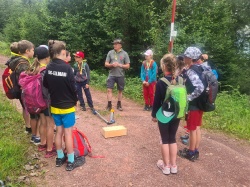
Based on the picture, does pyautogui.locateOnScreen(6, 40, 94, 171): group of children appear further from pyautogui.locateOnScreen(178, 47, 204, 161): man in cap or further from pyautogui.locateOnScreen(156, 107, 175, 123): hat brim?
pyautogui.locateOnScreen(178, 47, 204, 161): man in cap

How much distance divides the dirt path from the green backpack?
38.4 inches

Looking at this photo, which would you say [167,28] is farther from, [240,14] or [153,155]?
[240,14]

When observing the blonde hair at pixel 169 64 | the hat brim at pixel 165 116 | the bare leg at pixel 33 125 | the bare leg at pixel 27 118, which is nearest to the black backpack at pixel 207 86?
the blonde hair at pixel 169 64

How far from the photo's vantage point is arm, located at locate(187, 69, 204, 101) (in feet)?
13.2

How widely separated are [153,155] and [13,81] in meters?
2.89

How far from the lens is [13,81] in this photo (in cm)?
446

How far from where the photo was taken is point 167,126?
3.90 meters

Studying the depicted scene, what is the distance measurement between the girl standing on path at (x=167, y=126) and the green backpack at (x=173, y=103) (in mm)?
83

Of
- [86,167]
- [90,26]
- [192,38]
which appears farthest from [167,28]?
[86,167]

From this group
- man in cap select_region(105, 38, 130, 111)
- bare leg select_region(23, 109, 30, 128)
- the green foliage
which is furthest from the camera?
man in cap select_region(105, 38, 130, 111)

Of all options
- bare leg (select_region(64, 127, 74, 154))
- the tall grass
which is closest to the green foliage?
the tall grass

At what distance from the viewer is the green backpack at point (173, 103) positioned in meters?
3.67

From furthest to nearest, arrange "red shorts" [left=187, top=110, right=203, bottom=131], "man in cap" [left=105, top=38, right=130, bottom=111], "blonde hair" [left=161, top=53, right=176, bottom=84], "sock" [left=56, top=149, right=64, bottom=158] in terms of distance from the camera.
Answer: "man in cap" [left=105, top=38, right=130, bottom=111] → "red shorts" [left=187, top=110, right=203, bottom=131] → "sock" [left=56, top=149, right=64, bottom=158] → "blonde hair" [left=161, top=53, right=176, bottom=84]

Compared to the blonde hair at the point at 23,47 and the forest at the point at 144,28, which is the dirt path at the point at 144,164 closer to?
the blonde hair at the point at 23,47
